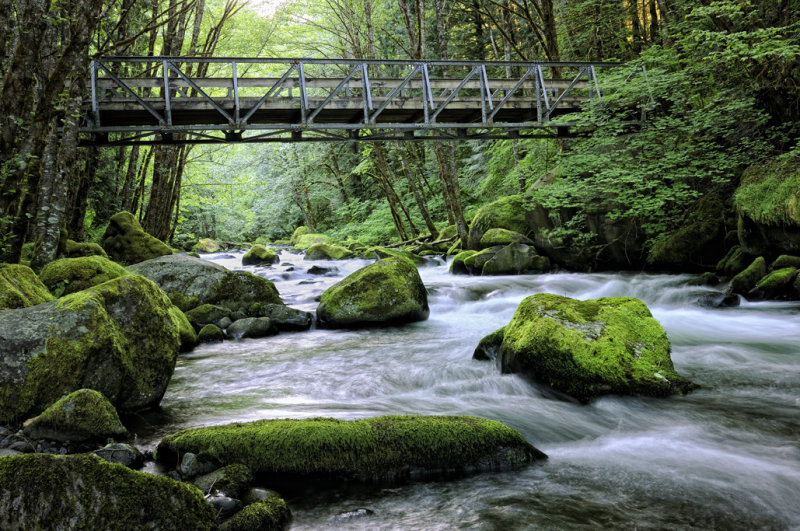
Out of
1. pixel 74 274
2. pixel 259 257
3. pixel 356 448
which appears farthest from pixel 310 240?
pixel 356 448

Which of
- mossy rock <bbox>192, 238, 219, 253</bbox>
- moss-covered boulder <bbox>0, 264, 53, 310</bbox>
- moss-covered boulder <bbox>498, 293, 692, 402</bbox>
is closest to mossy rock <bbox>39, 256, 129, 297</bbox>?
moss-covered boulder <bbox>0, 264, 53, 310</bbox>

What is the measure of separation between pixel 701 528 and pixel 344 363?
4.61 meters

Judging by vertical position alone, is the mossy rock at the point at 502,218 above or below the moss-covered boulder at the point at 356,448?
above

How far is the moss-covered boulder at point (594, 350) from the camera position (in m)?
4.72

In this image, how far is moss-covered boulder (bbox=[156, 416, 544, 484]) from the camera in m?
3.16

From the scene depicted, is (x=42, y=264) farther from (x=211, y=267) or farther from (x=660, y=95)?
(x=660, y=95)

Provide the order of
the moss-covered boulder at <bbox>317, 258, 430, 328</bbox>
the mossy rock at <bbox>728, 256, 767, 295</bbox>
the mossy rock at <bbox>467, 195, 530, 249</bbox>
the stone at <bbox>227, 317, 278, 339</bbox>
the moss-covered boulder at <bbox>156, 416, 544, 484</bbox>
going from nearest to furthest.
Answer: the moss-covered boulder at <bbox>156, 416, 544, 484</bbox>, the stone at <bbox>227, 317, 278, 339</bbox>, the moss-covered boulder at <bbox>317, 258, 430, 328</bbox>, the mossy rock at <bbox>728, 256, 767, 295</bbox>, the mossy rock at <bbox>467, 195, 530, 249</bbox>

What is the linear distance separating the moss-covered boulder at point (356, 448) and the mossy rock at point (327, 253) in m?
17.5

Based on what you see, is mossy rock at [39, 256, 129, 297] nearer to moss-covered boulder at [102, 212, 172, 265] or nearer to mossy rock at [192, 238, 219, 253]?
moss-covered boulder at [102, 212, 172, 265]

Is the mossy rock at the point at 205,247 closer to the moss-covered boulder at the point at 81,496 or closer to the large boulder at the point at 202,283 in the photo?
the large boulder at the point at 202,283

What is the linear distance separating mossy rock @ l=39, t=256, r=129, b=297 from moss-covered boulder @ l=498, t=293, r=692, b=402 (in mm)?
5787

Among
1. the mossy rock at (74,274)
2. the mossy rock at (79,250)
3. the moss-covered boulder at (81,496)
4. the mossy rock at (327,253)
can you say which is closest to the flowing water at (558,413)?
the moss-covered boulder at (81,496)

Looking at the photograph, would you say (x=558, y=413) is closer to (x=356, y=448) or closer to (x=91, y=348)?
(x=356, y=448)

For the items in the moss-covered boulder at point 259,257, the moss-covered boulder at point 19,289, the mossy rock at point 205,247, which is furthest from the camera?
the mossy rock at point 205,247
